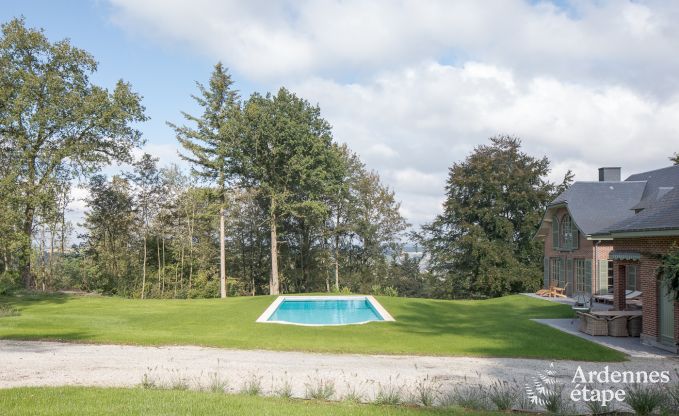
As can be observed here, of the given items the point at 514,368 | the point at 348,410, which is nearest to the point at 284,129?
the point at 514,368

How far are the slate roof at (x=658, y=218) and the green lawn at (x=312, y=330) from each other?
3.56 metres

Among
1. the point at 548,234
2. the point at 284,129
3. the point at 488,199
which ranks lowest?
the point at 548,234

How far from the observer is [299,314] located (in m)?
22.5

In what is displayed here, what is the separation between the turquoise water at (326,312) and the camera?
20.8 m

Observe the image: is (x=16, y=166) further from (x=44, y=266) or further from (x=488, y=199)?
(x=488, y=199)

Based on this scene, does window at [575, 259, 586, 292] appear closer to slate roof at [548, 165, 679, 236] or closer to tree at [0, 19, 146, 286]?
slate roof at [548, 165, 679, 236]

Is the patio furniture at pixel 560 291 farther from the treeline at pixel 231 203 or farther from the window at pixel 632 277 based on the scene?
the treeline at pixel 231 203

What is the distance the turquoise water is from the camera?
68.2 ft

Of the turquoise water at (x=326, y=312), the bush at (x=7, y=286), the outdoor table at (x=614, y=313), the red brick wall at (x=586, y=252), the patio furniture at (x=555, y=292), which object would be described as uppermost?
the red brick wall at (x=586, y=252)

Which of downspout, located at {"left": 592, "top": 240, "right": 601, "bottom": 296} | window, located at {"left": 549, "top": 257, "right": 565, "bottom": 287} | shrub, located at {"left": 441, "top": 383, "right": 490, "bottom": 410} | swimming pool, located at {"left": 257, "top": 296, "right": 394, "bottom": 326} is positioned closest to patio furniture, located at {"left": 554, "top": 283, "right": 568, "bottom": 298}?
window, located at {"left": 549, "top": 257, "right": 565, "bottom": 287}

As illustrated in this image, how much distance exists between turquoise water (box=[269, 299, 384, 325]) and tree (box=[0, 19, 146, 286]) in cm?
1179

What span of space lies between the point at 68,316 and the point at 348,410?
15.4 meters

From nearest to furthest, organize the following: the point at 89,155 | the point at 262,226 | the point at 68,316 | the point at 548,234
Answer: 1. the point at 68,316
2. the point at 89,155
3. the point at 548,234
4. the point at 262,226

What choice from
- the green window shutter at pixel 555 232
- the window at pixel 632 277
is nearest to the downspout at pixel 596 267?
the window at pixel 632 277
